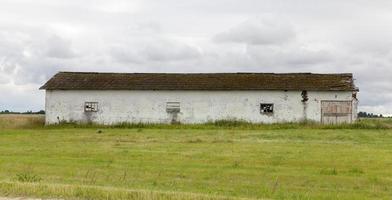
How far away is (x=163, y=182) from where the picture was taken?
1477cm

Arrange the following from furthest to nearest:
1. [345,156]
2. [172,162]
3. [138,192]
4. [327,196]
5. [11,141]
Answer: [11,141] < [345,156] < [172,162] < [327,196] < [138,192]

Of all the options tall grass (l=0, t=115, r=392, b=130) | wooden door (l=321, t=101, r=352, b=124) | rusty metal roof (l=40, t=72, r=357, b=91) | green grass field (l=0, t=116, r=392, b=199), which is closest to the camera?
green grass field (l=0, t=116, r=392, b=199)

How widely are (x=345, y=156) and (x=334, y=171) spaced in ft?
14.0

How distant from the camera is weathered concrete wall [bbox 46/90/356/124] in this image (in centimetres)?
4209

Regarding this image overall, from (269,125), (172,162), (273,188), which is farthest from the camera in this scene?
(269,125)

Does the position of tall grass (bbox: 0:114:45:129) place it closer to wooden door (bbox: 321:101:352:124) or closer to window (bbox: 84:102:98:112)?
window (bbox: 84:102:98:112)

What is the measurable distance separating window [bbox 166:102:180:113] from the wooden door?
33.0ft

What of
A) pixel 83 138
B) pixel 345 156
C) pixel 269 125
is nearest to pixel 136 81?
pixel 269 125

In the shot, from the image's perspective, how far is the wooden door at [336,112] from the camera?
136 feet

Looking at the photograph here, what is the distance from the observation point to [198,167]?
58.3 feet

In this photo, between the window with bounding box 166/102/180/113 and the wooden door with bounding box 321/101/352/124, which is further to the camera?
the window with bounding box 166/102/180/113

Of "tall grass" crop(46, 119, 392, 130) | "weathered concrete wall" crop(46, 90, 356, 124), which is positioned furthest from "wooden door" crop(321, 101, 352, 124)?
"tall grass" crop(46, 119, 392, 130)

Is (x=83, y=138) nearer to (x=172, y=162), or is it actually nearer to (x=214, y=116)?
(x=172, y=162)

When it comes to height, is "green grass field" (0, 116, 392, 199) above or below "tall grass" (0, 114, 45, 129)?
below
